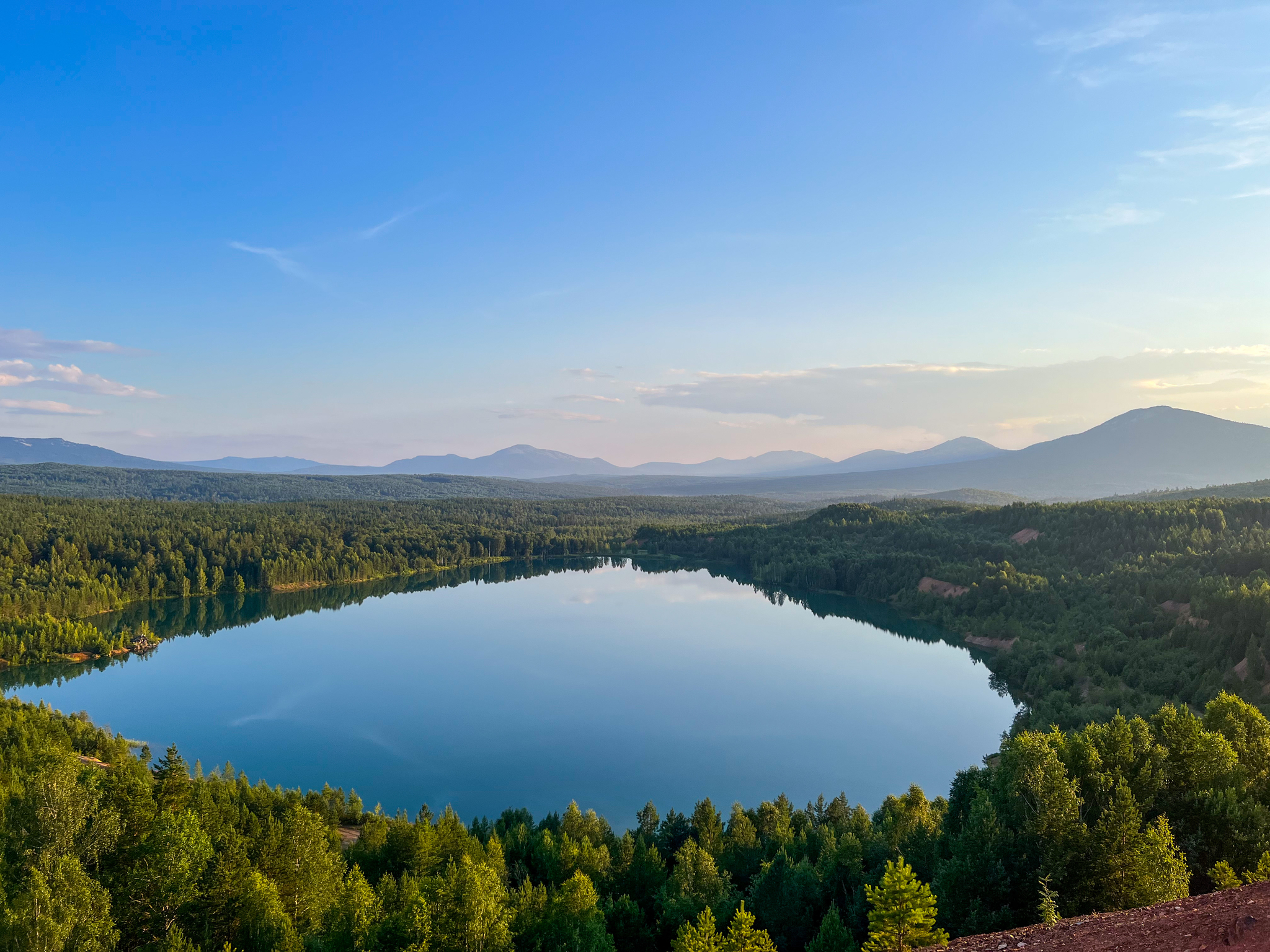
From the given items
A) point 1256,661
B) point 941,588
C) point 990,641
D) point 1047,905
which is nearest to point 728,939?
point 1047,905

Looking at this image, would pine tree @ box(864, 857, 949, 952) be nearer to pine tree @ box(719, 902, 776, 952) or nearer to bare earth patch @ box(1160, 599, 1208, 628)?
pine tree @ box(719, 902, 776, 952)

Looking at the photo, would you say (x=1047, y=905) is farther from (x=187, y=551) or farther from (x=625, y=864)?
(x=187, y=551)

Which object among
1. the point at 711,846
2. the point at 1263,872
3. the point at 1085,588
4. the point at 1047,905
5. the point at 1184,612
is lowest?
the point at 711,846

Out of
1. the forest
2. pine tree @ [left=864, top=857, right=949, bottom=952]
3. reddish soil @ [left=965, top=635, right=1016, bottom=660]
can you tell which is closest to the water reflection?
reddish soil @ [left=965, top=635, right=1016, bottom=660]

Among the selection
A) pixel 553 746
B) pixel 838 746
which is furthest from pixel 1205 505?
pixel 553 746

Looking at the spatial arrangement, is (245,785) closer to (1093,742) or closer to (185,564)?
(1093,742)

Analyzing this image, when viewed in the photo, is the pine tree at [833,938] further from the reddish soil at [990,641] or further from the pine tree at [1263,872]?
the reddish soil at [990,641]
